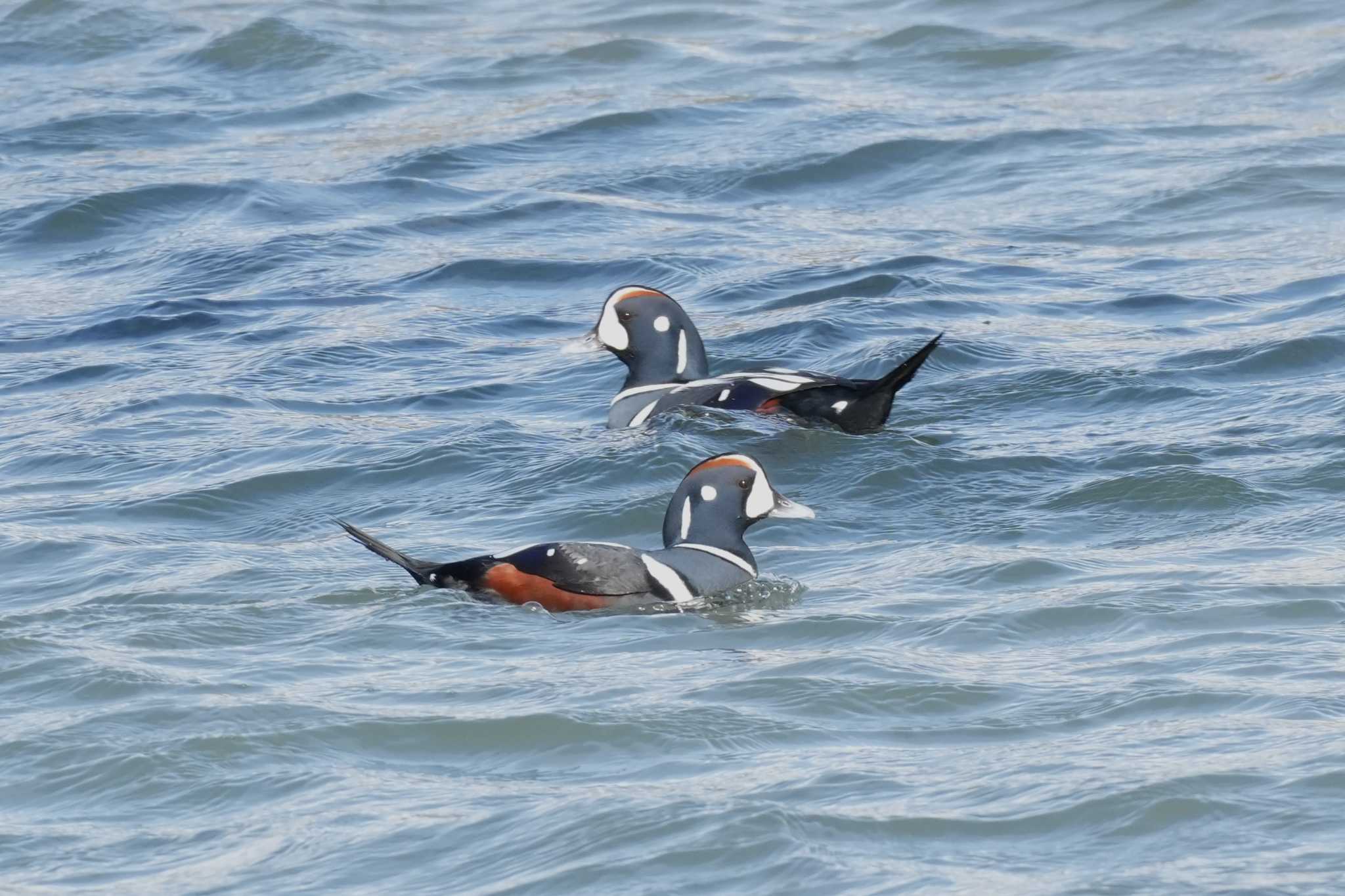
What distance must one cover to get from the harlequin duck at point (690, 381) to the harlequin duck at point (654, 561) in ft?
4.01

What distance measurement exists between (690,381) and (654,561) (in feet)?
9.62

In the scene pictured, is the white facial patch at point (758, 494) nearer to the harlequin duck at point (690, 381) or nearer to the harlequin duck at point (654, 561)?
the harlequin duck at point (654, 561)

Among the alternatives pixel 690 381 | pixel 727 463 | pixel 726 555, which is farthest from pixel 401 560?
pixel 690 381

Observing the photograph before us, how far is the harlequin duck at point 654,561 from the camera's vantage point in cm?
668

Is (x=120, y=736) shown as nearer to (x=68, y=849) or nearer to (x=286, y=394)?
(x=68, y=849)

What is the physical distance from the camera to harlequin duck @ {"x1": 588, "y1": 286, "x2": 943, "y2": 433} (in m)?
8.66

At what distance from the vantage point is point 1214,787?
491 cm

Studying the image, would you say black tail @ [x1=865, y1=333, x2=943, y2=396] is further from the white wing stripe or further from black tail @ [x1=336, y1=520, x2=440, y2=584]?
black tail @ [x1=336, y1=520, x2=440, y2=584]

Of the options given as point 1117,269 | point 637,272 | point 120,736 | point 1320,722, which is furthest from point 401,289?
point 1320,722

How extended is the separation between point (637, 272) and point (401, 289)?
1322 mm

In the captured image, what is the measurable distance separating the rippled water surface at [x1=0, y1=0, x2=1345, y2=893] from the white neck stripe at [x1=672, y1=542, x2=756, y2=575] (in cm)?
9

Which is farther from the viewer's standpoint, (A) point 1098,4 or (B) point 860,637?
(A) point 1098,4

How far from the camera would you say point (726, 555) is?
705 centimetres

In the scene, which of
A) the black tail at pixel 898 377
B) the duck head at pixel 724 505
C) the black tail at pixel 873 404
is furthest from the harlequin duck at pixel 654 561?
the black tail at pixel 873 404
